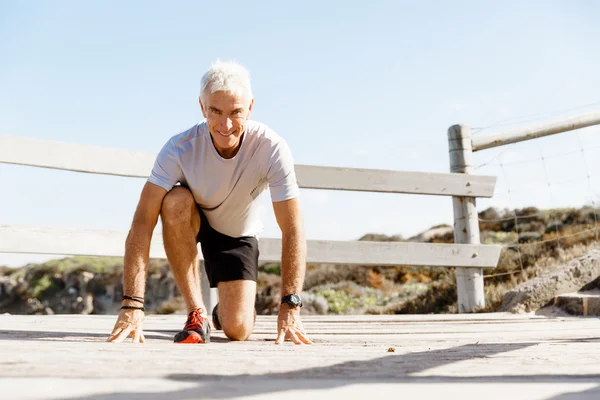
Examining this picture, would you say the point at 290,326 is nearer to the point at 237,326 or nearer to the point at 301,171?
the point at 237,326

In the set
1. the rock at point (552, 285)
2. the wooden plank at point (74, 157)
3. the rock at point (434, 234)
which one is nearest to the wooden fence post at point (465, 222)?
the rock at point (552, 285)

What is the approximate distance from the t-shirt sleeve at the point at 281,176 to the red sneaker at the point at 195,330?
1.91 ft

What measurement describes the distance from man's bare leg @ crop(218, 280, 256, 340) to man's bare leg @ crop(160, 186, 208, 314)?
0.13 meters

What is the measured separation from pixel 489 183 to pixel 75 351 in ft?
13.7

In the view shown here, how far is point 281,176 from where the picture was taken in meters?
2.77

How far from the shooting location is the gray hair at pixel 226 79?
2562 millimetres

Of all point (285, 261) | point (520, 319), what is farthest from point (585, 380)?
point (520, 319)

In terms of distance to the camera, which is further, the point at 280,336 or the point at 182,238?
the point at 182,238

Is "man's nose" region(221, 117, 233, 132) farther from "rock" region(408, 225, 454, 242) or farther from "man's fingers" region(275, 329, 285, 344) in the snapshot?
"rock" region(408, 225, 454, 242)

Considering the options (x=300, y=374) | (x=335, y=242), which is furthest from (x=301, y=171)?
(x=300, y=374)

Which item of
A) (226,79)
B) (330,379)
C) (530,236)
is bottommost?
(330,379)

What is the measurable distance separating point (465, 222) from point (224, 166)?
293 cm

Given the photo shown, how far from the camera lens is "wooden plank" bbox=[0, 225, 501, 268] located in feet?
13.7

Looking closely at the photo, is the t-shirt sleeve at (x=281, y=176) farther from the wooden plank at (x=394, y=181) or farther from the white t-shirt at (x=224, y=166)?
the wooden plank at (x=394, y=181)
